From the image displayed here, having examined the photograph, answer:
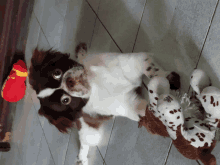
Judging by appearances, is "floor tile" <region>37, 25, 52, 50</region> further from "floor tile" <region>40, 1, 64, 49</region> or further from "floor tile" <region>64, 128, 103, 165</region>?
"floor tile" <region>64, 128, 103, 165</region>

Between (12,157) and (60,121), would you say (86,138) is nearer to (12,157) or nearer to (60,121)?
(60,121)

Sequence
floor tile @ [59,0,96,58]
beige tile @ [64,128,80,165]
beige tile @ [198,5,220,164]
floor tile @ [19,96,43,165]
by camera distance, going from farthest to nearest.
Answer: floor tile @ [19,96,43,165]
floor tile @ [59,0,96,58]
beige tile @ [64,128,80,165]
beige tile @ [198,5,220,164]

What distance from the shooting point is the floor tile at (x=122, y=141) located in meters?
1.45

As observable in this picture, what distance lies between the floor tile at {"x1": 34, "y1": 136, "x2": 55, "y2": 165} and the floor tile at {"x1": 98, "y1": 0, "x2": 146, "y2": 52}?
1541mm

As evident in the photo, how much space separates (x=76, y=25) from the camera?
2180 millimetres

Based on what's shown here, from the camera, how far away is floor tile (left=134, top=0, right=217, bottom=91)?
3.55 feet

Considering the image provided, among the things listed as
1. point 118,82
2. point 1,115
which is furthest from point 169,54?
point 1,115

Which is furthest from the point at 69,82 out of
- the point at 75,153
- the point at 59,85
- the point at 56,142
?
the point at 56,142

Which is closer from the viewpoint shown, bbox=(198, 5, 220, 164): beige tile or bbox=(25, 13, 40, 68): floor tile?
bbox=(198, 5, 220, 164): beige tile

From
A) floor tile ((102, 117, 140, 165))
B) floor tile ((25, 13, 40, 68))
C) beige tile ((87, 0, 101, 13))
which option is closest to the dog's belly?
floor tile ((102, 117, 140, 165))

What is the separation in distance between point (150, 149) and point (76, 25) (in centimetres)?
150

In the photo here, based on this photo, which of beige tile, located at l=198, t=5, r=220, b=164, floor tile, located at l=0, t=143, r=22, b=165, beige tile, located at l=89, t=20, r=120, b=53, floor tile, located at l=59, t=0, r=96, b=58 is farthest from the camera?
floor tile, located at l=0, t=143, r=22, b=165

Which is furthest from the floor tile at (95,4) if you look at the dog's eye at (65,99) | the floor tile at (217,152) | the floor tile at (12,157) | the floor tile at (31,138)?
the floor tile at (12,157)

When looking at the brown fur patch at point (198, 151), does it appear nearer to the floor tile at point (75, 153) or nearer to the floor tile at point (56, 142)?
the floor tile at point (75, 153)
